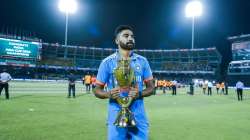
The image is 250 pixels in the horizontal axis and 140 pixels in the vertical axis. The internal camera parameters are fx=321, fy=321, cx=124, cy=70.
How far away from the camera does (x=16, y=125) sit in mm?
9484

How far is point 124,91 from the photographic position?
340 centimetres

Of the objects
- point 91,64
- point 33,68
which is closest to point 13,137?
point 33,68

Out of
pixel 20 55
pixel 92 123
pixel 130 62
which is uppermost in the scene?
pixel 20 55

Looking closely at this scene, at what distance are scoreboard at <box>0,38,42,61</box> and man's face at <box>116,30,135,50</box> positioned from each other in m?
45.0

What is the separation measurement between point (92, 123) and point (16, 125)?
233 cm

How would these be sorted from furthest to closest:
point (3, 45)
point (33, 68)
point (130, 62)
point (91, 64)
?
point (91, 64)
point (33, 68)
point (3, 45)
point (130, 62)

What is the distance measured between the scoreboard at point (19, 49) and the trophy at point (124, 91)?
4525 centimetres

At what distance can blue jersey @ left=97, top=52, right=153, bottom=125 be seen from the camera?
140 inches

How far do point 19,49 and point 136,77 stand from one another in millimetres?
45678

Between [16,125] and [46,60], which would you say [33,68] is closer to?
[46,60]

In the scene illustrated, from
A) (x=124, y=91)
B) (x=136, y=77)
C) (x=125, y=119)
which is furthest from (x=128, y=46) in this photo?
(x=125, y=119)

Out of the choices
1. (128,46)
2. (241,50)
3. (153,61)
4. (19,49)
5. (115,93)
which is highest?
(241,50)

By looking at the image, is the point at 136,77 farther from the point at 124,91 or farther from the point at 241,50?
the point at 241,50

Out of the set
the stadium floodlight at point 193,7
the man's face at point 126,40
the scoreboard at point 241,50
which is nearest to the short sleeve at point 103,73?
the man's face at point 126,40
